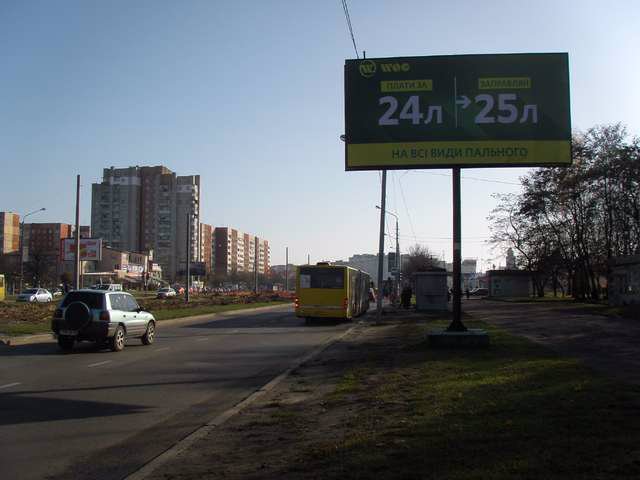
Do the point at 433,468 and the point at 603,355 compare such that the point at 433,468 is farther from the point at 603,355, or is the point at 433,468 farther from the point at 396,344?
the point at 396,344

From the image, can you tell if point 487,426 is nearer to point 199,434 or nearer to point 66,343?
point 199,434

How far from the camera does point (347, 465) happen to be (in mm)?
5320

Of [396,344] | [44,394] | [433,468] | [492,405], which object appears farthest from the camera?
[396,344]

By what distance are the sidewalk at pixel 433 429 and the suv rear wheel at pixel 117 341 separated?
7481 millimetres

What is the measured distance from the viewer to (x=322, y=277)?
97.9ft

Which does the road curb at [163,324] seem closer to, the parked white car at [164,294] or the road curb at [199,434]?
the road curb at [199,434]

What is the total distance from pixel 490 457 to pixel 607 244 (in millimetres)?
48521

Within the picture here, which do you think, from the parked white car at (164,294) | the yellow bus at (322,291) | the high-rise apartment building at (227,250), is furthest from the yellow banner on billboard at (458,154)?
the high-rise apartment building at (227,250)

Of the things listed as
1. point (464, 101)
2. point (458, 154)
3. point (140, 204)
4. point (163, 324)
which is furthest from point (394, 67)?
point (140, 204)

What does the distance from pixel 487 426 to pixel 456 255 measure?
9557 mm

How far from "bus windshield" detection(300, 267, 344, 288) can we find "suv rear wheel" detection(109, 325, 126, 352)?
13403mm

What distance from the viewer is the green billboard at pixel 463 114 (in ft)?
52.0

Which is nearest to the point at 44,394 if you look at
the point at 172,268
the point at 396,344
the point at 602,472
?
the point at 602,472

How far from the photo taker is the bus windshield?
97.8ft
